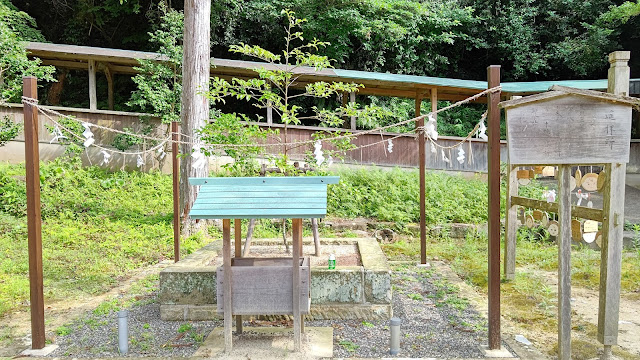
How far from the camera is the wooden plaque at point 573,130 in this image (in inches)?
159

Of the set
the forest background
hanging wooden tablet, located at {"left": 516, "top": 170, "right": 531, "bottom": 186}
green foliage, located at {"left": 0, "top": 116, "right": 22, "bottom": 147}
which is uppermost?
the forest background

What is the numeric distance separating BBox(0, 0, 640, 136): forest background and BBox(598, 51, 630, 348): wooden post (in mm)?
17225

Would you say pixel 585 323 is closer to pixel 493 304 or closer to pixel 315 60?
pixel 493 304

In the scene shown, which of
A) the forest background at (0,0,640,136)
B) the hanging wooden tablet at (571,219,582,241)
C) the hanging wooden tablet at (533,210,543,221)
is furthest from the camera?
the forest background at (0,0,640,136)

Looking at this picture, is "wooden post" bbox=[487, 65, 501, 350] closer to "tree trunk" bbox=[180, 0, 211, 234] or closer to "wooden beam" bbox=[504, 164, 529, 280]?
"wooden beam" bbox=[504, 164, 529, 280]

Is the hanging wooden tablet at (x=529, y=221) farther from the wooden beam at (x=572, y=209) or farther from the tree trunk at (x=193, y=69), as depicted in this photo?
the tree trunk at (x=193, y=69)

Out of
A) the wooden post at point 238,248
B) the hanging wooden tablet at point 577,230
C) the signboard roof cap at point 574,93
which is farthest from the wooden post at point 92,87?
the hanging wooden tablet at point 577,230

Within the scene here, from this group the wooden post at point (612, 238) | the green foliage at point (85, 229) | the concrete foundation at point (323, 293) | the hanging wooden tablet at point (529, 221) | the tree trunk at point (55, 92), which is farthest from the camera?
the tree trunk at point (55, 92)

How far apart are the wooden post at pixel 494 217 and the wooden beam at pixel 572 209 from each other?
115cm

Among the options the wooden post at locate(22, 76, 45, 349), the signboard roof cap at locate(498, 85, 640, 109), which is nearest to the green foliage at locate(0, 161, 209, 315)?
the wooden post at locate(22, 76, 45, 349)

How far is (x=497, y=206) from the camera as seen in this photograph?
14.3 ft

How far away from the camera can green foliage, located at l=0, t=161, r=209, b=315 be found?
7.30 metres

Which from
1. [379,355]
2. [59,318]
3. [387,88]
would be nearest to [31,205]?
[59,318]

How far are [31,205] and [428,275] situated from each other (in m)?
5.52
